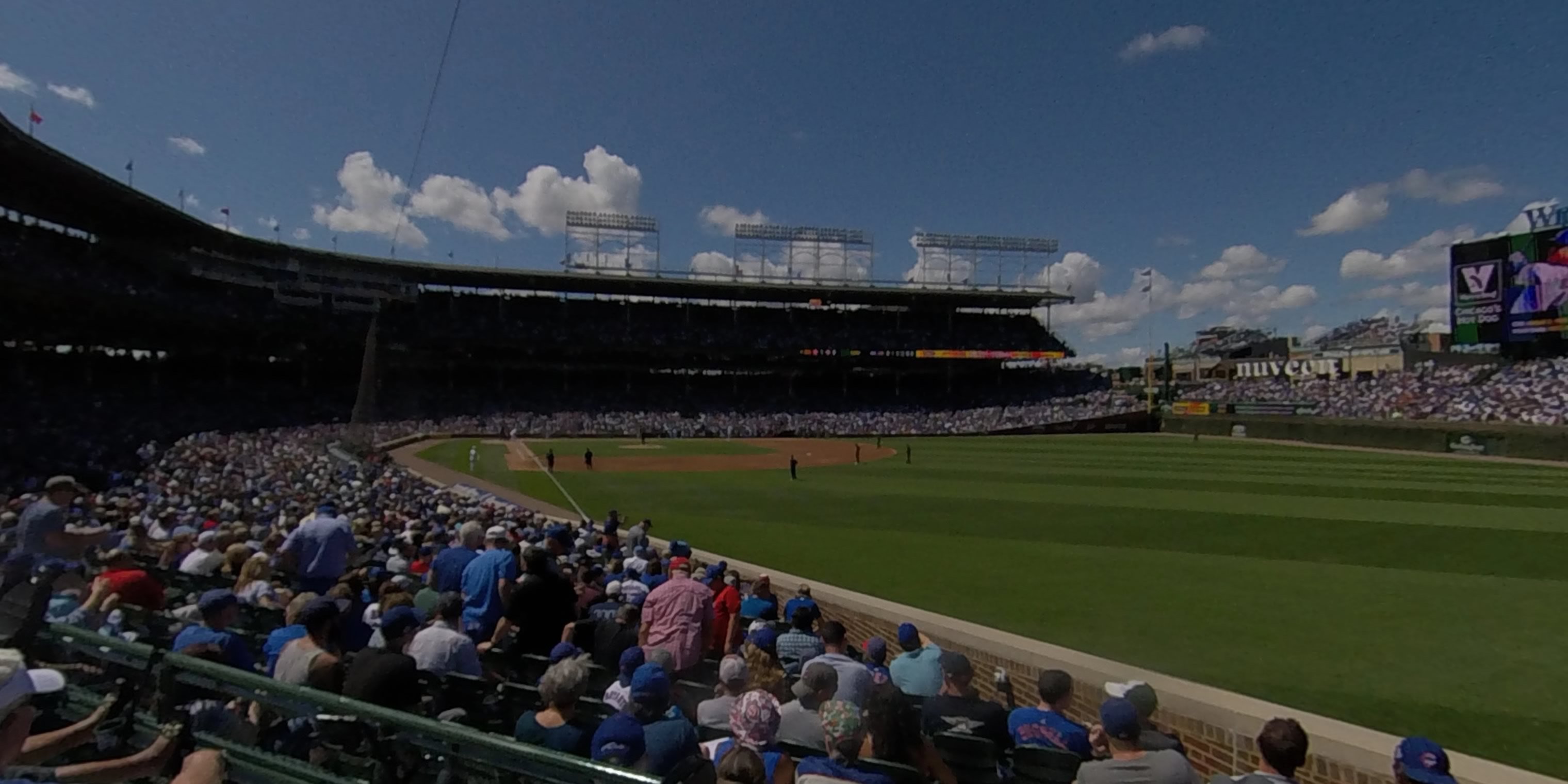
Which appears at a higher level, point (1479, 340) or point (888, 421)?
point (1479, 340)

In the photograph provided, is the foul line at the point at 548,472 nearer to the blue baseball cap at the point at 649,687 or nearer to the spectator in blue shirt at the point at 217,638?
the spectator in blue shirt at the point at 217,638

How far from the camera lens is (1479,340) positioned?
156ft

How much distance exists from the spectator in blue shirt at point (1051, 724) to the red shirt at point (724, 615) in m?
3.26

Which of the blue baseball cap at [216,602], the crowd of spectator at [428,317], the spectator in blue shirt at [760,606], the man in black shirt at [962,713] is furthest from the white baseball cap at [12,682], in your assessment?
the crowd of spectator at [428,317]

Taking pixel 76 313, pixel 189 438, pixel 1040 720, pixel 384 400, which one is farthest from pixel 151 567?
pixel 384 400

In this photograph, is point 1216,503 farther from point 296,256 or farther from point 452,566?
point 296,256

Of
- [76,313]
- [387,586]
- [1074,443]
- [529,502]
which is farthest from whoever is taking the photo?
[1074,443]

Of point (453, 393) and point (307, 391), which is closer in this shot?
point (307, 391)

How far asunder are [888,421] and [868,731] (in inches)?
2373

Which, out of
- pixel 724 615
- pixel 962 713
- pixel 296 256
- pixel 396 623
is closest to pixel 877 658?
pixel 962 713

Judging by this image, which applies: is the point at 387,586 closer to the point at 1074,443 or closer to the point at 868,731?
the point at 868,731

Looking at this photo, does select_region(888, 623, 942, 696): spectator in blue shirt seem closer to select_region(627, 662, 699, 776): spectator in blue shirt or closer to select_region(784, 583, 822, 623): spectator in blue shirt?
select_region(784, 583, 822, 623): spectator in blue shirt

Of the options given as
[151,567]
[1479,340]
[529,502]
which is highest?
[1479,340]

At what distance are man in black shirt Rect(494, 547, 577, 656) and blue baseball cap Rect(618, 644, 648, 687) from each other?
1.72 metres
